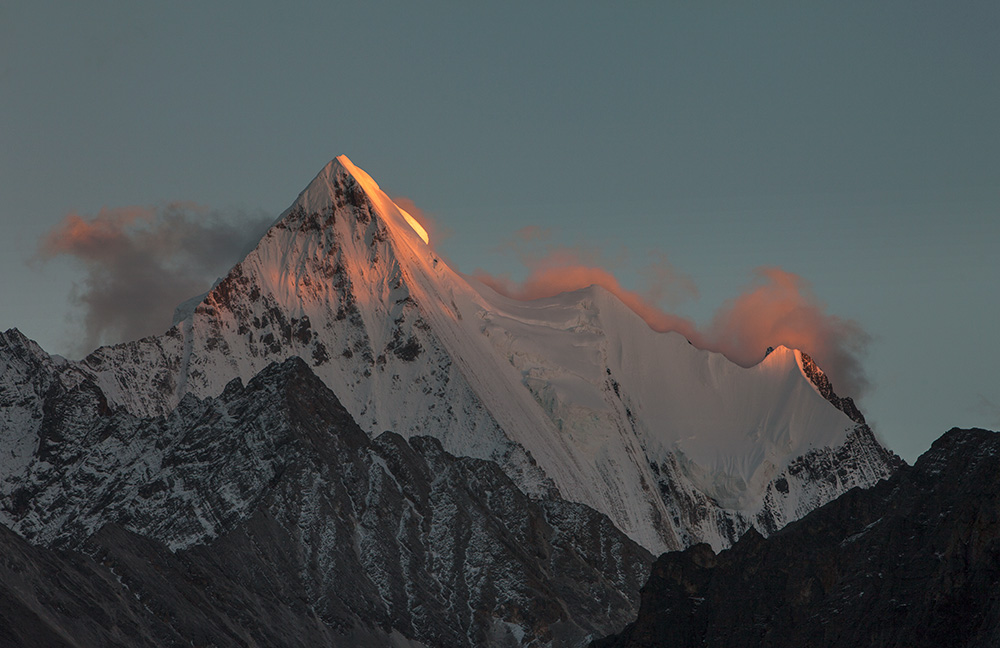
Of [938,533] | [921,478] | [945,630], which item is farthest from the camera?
[921,478]

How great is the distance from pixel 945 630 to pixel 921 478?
28.4 metres

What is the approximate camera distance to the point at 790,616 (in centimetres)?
18825

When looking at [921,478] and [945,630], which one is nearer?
[945,630]

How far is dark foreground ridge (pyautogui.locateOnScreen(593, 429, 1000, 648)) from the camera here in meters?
168

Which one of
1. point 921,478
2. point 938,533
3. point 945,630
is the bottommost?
point 945,630

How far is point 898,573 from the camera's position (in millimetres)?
178750

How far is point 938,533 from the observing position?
177500 millimetres

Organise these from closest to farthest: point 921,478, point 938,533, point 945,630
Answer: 1. point 945,630
2. point 938,533
3. point 921,478

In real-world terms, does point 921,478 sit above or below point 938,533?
above

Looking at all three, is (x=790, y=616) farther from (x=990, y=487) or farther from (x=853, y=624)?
(x=990, y=487)

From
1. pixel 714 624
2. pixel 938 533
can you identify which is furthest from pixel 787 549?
pixel 938 533

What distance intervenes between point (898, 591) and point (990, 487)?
13.0m

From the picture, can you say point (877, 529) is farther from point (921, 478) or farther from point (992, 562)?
point (992, 562)

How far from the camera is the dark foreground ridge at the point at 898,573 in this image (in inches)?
6604
